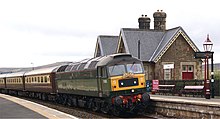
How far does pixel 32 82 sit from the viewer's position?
130ft

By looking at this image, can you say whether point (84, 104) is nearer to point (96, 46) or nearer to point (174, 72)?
point (174, 72)

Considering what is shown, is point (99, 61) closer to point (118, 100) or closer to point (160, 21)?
point (118, 100)

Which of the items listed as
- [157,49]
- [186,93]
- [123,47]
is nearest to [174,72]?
[157,49]

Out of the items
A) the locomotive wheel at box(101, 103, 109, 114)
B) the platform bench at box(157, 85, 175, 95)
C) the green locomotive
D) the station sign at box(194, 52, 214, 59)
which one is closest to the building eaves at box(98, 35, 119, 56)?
the platform bench at box(157, 85, 175, 95)

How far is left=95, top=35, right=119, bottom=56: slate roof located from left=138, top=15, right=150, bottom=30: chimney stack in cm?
420

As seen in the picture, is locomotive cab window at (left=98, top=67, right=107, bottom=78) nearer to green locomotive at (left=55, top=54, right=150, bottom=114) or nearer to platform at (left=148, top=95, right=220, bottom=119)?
green locomotive at (left=55, top=54, right=150, bottom=114)

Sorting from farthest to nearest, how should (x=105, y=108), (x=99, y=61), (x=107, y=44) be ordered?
1. (x=107, y=44)
2. (x=105, y=108)
3. (x=99, y=61)

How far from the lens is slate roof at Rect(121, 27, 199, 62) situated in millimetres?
42500

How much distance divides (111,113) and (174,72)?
77.4 feet

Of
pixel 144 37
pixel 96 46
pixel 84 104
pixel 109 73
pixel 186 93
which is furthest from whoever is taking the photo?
pixel 96 46

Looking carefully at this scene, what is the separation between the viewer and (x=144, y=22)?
53.6 metres

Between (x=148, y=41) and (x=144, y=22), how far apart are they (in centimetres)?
914

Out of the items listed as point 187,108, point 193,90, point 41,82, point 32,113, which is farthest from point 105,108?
point 41,82

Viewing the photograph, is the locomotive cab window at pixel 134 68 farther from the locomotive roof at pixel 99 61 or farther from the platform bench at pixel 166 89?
the platform bench at pixel 166 89
